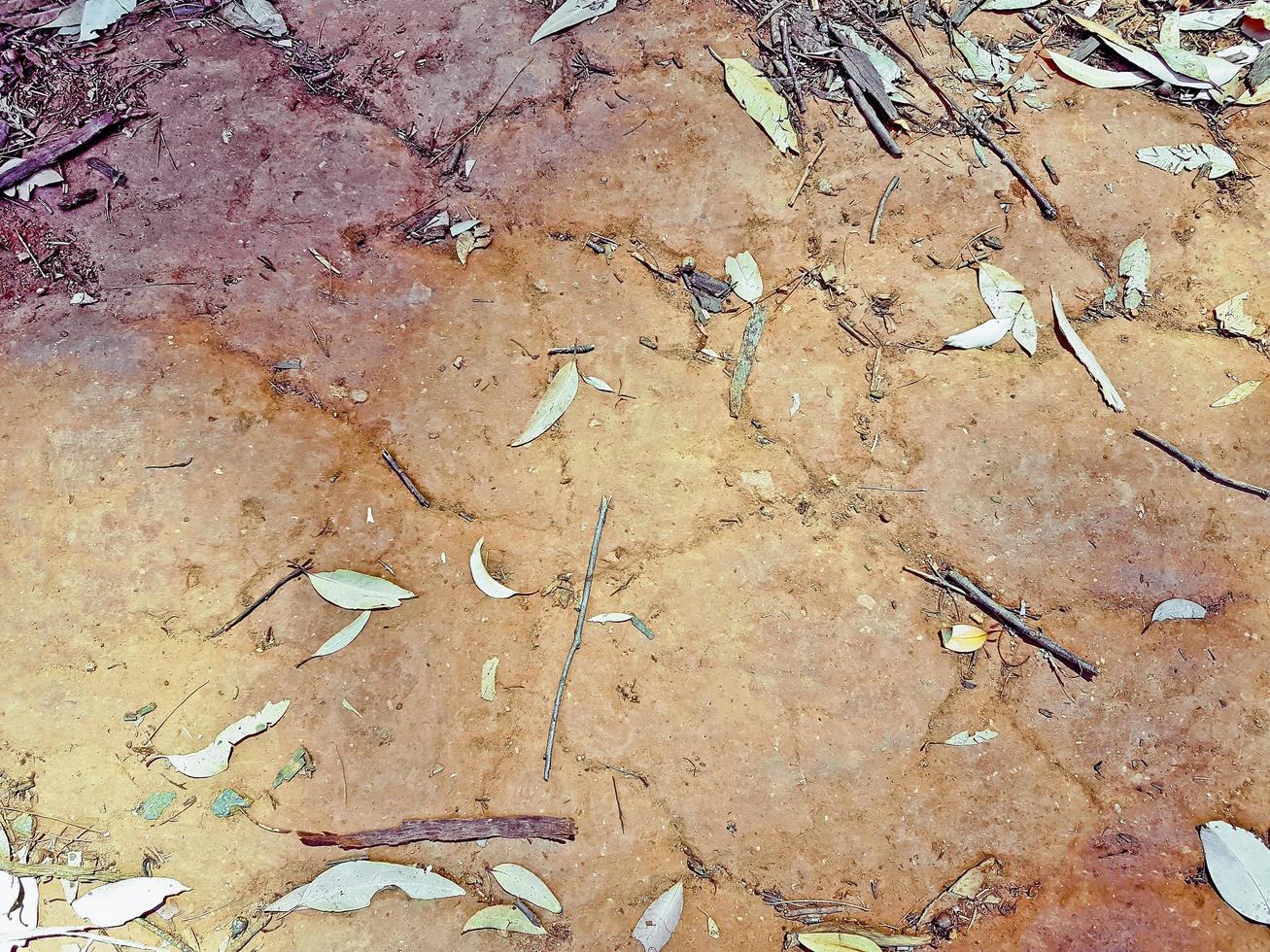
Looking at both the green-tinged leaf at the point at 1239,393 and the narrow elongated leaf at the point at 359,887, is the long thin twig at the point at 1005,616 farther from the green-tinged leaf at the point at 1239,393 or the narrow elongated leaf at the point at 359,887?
the narrow elongated leaf at the point at 359,887

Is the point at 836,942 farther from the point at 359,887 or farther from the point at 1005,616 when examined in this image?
the point at 359,887

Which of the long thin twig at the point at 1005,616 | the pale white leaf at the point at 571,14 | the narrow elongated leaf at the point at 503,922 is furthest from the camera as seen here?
the pale white leaf at the point at 571,14

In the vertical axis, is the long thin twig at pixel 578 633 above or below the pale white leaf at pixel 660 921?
above

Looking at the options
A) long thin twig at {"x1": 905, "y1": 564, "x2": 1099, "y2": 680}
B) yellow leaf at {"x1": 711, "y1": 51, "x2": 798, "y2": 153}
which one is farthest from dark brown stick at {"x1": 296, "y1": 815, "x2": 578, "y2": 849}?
yellow leaf at {"x1": 711, "y1": 51, "x2": 798, "y2": 153}

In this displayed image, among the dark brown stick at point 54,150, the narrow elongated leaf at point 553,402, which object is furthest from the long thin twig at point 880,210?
the dark brown stick at point 54,150

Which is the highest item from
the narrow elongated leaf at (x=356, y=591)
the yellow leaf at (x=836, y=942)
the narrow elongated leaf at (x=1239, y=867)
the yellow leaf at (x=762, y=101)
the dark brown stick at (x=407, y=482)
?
the yellow leaf at (x=762, y=101)

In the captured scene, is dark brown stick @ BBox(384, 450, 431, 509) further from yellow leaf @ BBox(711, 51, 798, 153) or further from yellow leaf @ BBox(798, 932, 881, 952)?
yellow leaf @ BBox(711, 51, 798, 153)
